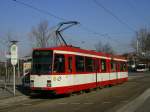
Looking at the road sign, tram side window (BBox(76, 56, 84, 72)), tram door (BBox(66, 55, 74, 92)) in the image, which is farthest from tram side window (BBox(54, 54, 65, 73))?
the road sign

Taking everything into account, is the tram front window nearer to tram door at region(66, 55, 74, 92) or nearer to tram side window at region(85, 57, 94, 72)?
tram door at region(66, 55, 74, 92)

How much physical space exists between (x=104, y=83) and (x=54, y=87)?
11407mm

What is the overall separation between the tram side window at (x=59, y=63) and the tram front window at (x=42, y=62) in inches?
14.7

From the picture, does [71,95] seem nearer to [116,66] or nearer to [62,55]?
[62,55]

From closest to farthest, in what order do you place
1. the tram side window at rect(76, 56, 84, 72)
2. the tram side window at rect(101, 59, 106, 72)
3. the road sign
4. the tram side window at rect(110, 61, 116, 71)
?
the road sign < the tram side window at rect(76, 56, 84, 72) < the tram side window at rect(101, 59, 106, 72) < the tram side window at rect(110, 61, 116, 71)

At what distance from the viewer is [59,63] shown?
2359cm

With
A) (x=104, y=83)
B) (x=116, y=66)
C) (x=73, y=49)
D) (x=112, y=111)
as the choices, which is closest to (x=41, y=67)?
(x=73, y=49)

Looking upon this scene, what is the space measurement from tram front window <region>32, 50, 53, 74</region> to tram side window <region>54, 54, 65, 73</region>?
374 mm

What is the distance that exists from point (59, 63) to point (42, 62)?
38.9 inches

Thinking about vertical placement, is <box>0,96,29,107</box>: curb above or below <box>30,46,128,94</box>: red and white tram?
below

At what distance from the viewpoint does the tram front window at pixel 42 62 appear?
23.3 meters

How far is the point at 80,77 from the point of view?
26562mm

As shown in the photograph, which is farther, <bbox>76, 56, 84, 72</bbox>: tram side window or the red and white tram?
<bbox>76, 56, 84, 72</bbox>: tram side window

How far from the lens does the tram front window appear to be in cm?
2331
